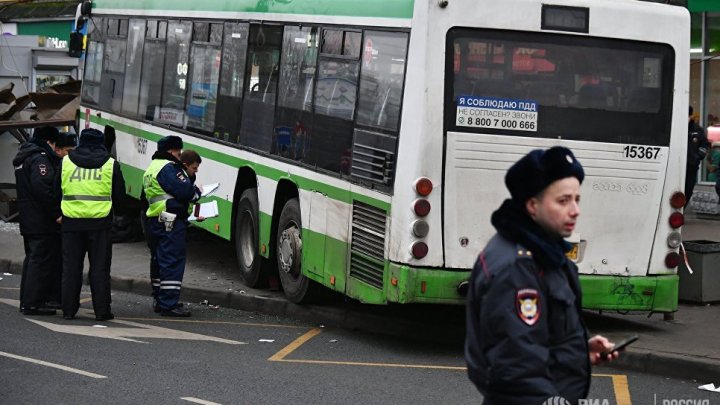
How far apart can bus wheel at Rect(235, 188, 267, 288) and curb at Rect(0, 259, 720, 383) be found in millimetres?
442

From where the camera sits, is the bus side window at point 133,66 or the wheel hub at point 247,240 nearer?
the wheel hub at point 247,240

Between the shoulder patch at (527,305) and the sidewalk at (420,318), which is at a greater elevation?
the shoulder patch at (527,305)

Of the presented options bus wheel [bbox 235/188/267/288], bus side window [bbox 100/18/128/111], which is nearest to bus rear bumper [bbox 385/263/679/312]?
bus wheel [bbox 235/188/267/288]

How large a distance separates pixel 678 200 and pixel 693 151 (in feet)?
27.5

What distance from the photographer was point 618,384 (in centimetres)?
1020

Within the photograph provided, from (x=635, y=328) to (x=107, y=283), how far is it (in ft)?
15.6

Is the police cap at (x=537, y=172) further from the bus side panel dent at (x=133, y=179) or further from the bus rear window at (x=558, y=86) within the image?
the bus side panel dent at (x=133, y=179)

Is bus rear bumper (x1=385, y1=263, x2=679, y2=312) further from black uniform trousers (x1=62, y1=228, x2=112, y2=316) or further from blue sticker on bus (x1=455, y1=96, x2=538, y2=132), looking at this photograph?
black uniform trousers (x1=62, y1=228, x2=112, y2=316)

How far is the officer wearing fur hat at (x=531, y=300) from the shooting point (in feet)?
15.5

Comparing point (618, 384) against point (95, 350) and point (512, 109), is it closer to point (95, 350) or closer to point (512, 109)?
point (512, 109)

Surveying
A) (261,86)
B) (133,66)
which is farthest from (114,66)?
(261,86)

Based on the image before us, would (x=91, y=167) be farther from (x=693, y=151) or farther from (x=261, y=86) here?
(x=693, y=151)

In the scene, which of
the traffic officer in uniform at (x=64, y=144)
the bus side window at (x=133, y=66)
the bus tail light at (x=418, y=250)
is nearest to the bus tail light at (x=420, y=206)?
the bus tail light at (x=418, y=250)

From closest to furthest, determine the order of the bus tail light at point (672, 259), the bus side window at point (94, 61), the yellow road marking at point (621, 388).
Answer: the yellow road marking at point (621, 388)
the bus tail light at point (672, 259)
the bus side window at point (94, 61)
